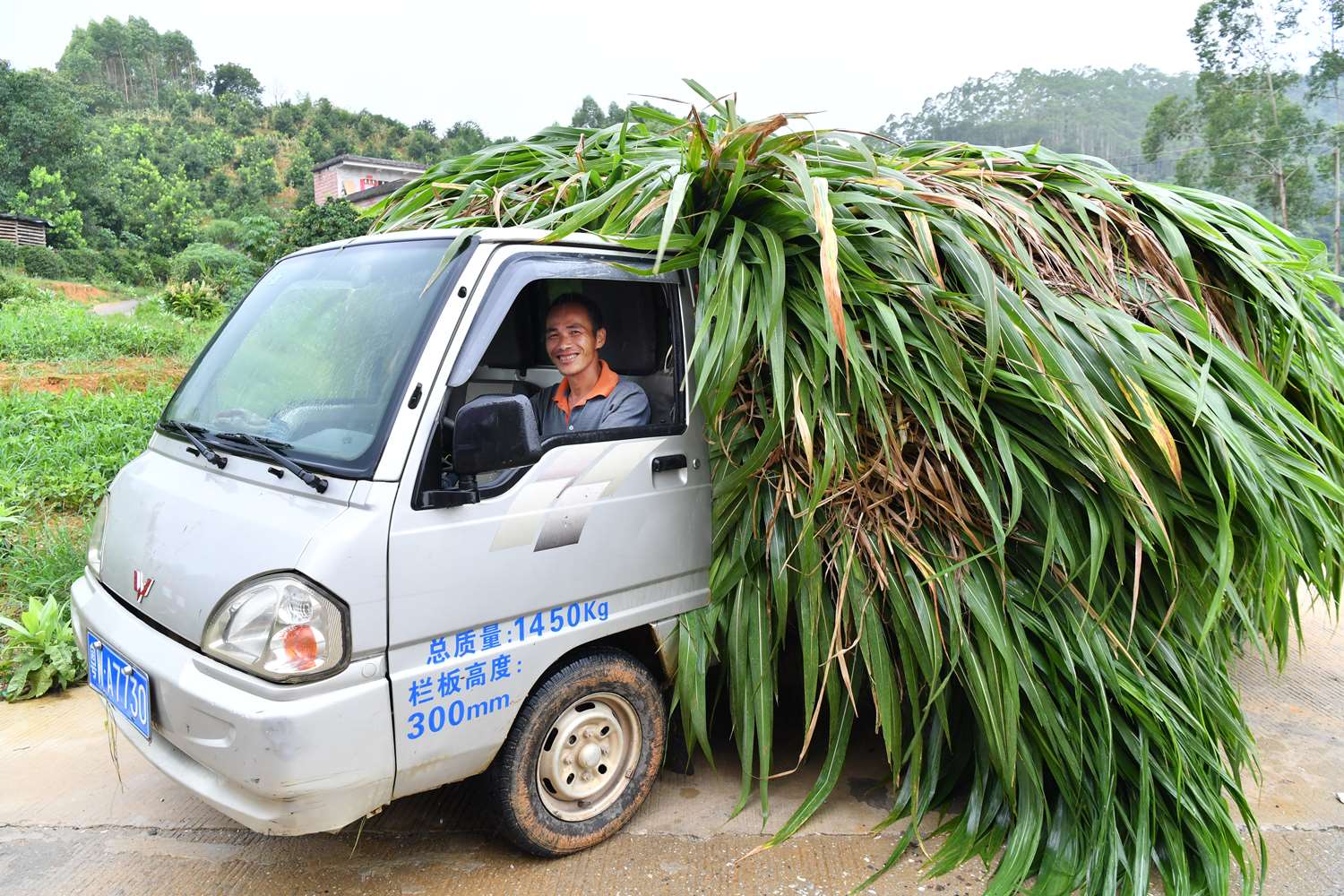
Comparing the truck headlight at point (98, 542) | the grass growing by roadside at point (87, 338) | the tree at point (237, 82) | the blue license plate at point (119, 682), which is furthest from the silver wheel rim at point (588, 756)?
the tree at point (237, 82)

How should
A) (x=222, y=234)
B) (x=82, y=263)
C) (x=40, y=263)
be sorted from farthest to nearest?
(x=222, y=234) < (x=82, y=263) < (x=40, y=263)

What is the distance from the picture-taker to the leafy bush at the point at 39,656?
3.88 m

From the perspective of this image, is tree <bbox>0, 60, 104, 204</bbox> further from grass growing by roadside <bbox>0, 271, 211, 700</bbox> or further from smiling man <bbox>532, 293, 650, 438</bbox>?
smiling man <bbox>532, 293, 650, 438</bbox>

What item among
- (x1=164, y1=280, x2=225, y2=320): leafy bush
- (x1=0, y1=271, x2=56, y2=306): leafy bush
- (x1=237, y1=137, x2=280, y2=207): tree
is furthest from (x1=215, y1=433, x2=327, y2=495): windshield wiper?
(x1=237, y1=137, x2=280, y2=207): tree

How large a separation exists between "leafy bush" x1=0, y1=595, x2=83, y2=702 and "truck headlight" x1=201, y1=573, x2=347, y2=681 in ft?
8.24

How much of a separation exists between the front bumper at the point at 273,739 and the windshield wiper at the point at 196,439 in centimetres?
52

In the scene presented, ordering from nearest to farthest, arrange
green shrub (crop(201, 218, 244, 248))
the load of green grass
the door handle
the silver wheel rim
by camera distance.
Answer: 1. the load of green grass
2. the silver wheel rim
3. the door handle
4. green shrub (crop(201, 218, 244, 248))

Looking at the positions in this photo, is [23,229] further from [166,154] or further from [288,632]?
[288,632]

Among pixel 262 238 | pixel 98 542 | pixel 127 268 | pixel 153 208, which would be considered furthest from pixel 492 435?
pixel 153 208

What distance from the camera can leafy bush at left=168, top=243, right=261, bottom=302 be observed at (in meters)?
26.3

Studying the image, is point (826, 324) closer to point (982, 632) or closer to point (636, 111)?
point (982, 632)

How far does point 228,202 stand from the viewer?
171 feet

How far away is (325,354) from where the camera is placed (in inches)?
103

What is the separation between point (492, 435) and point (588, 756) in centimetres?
113
